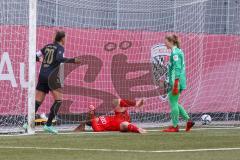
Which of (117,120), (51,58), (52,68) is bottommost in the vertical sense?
(117,120)

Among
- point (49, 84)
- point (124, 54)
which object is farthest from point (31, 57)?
point (124, 54)

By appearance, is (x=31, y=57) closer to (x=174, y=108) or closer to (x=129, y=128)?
(x=129, y=128)

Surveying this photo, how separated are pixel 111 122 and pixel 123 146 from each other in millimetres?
4125

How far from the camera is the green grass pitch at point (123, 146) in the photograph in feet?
35.7

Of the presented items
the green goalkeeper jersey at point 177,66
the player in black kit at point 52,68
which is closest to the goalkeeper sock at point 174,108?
the green goalkeeper jersey at point 177,66

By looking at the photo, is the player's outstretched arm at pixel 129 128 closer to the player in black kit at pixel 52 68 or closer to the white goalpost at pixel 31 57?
the player in black kit at pixel 52 68

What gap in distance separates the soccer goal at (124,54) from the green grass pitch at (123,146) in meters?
3.72

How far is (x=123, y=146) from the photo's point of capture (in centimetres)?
1263

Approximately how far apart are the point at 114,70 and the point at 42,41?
1.92 metres

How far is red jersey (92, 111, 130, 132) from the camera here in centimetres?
1667

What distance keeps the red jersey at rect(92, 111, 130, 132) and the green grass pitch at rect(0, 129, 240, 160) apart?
70cm

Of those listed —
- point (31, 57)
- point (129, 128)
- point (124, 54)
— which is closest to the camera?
point (31, 57)

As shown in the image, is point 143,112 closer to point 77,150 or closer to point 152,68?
point 152,68

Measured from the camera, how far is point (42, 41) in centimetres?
1969
